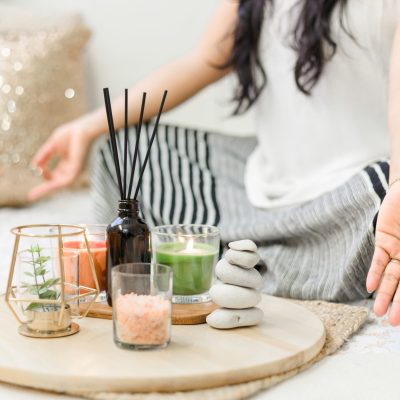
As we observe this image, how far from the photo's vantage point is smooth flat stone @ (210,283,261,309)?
88 centimetres

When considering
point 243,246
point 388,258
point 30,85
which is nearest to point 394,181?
point 388,258

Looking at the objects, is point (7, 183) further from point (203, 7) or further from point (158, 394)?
point (158, 394)

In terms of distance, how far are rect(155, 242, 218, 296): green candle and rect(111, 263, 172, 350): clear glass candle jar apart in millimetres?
131

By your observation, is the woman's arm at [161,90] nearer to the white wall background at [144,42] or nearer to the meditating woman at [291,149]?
the meditating woman at [291,149]

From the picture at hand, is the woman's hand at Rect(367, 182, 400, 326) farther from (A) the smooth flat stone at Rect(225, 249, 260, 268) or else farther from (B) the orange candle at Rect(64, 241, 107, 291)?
(B) the orange candle at Rect(64, 241, 107, 291)

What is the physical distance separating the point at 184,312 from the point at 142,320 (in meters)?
0.13

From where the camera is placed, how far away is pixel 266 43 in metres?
1.51

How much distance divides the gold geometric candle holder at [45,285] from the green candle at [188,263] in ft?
0.34

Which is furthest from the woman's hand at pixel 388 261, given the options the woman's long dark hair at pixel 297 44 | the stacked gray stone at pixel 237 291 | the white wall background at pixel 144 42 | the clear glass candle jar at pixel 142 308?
the white wall background at pixel 144 42

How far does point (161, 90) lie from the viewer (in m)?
1.66

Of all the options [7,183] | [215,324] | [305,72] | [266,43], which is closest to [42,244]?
[215,324]

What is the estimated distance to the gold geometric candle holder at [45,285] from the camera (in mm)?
841

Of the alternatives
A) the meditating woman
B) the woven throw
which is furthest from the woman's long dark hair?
the woven throw

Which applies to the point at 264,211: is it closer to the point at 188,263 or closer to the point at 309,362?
the point at 188,263
